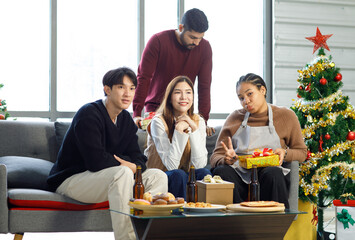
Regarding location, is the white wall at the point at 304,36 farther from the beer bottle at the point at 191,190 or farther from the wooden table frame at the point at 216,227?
the wooden table frame at the point at 216,227

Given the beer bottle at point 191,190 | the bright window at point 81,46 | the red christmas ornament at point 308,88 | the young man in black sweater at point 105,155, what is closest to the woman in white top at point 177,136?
the young man in black sweater at point 105,155

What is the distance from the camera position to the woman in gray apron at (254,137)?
3186 mm

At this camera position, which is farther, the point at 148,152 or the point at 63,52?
the point at 63,52

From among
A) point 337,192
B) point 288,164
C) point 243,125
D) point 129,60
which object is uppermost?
point 129,60

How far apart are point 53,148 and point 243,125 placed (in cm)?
130

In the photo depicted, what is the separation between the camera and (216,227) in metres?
2.34

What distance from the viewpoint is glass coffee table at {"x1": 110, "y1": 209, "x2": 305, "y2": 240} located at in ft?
7.23

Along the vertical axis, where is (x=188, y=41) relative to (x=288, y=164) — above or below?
above

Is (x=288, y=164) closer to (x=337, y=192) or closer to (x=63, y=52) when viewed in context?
(x=337, y=192)

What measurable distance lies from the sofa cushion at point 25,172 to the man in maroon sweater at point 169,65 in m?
0.84

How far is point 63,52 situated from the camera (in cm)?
491

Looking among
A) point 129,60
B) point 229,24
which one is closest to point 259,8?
point 229,24

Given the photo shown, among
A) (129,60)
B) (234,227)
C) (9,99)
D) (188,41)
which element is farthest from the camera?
(129,60)

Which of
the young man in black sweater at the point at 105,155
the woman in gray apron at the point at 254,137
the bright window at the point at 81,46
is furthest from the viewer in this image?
the bright window at the point at 81,46
